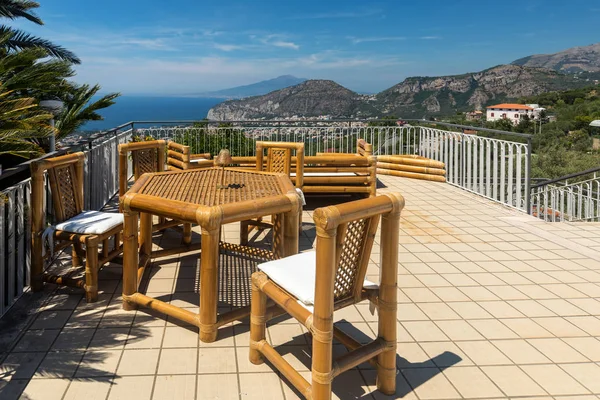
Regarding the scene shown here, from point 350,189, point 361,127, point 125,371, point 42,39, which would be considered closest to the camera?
point 125,371

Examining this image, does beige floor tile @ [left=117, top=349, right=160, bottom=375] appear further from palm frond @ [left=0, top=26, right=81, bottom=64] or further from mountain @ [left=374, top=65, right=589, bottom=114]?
mountain @ [left=374, top=65, right=589, bottom=114]

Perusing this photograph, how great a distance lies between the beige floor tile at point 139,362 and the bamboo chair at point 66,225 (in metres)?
0.83

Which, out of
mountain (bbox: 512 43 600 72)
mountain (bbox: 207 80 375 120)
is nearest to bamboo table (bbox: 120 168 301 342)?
mountain (bbox: 207 80 375 120)

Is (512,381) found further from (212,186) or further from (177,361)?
(212,186)

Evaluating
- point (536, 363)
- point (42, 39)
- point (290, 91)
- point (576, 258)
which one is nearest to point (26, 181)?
point (536, 363)

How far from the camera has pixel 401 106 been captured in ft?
133

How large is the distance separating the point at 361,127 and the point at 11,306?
308 inches

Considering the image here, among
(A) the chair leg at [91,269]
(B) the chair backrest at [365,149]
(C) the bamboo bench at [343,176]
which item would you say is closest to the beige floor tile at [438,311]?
(A) the chair leg at [91,269]

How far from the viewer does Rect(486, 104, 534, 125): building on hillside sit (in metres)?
36.1

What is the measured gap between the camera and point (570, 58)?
12988cm

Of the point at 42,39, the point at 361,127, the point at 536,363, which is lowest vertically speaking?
the point at 536,363

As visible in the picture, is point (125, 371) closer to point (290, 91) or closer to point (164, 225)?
point (164, 225)

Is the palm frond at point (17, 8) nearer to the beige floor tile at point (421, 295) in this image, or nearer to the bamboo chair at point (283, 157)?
the bamboo chair at point (283, 157)

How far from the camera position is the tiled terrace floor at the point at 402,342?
2.17 m
